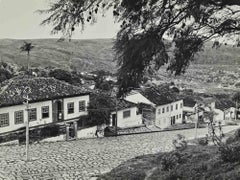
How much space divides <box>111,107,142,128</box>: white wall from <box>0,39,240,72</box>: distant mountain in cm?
6886

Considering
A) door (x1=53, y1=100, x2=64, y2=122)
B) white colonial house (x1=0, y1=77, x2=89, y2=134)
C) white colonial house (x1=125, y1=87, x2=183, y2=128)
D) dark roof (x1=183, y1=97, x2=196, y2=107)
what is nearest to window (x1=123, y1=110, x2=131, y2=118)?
white colonial house (x1=125, y1=87, x2=183, y2=128)

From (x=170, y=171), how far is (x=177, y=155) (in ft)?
4.53

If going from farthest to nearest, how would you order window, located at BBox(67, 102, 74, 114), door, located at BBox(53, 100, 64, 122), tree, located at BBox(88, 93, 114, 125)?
window, located at BBox(67, 102, 74, 114)
tree, located at BBox(88, 93, 114, 125)
door, located at BBox(53, 100, 64, 122)

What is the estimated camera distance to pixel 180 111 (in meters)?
50.8

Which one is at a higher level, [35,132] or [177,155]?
[177,155]

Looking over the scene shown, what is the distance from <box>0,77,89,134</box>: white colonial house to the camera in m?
27.5

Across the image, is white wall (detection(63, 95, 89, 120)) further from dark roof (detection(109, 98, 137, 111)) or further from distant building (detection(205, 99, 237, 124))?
distant building (detection(205, 99, 237, 124))

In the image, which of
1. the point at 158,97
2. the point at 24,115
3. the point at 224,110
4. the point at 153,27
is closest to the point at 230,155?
the point at 153,27

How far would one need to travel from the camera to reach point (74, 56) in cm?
14925

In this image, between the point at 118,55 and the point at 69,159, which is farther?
the point at 69,159

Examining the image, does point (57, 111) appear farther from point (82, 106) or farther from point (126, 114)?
point (126, 114)

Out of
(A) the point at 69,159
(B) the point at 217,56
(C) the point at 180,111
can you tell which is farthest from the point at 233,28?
(B) the point at 217,56

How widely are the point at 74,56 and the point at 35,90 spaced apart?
12020 cm

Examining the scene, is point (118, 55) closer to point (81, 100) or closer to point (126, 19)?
point (126, 19)
